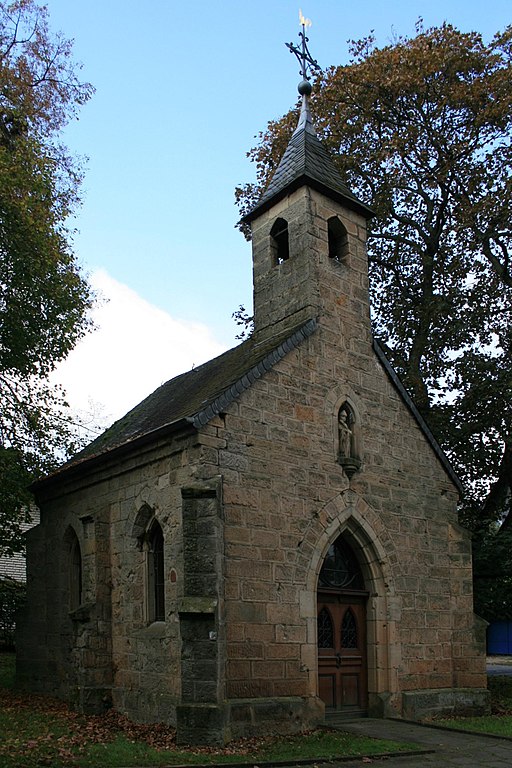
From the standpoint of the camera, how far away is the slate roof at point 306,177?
15328mm

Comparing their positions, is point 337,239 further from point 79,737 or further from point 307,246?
point 79,737

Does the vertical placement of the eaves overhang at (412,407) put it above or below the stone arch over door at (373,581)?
above

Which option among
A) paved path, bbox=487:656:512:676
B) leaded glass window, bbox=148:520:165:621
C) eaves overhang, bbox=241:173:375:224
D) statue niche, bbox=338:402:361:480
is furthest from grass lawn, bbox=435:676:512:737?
eaves overhang, bbox=241:173:375:224

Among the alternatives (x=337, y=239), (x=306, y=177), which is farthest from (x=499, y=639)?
(x=306, y=177)

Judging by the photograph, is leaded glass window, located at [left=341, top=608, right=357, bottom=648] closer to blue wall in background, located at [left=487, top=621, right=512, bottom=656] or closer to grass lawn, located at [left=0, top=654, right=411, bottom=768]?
grass lawn, located at [left=0, top=654, right=411, bottom=768]

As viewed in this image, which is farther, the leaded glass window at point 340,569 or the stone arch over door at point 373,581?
the leaded glass window at point 340,569

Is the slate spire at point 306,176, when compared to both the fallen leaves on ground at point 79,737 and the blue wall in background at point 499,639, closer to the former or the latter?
the fallen leaves on ground at point 79,737

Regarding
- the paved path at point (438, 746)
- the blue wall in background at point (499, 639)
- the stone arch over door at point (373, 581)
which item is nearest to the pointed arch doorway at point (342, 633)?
the stone arch over door at point (373, 581)

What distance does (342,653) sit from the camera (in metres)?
14.0

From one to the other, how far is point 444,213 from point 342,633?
13853 mm

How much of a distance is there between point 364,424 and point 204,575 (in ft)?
16.4

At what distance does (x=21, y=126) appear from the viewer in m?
18.4

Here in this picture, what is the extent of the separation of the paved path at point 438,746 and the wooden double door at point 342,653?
1.51 ft

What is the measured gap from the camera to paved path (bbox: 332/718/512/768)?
10414 mm
